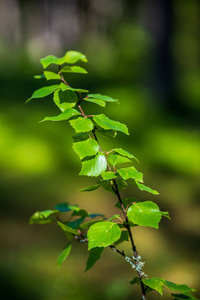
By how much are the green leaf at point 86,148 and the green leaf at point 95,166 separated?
17 millimetres

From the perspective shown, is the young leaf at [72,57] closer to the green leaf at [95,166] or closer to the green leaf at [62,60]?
the green leaf at [62,60]

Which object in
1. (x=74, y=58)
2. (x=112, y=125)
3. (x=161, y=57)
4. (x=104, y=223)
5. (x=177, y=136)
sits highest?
(x=74, y=58)

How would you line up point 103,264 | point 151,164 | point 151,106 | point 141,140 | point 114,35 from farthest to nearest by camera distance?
1. point 114,35
2. point 151,106
3. point 141,140
4. point 151,164
5. point 103,264

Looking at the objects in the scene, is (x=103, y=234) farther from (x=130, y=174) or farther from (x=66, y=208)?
(x=66, y=208)

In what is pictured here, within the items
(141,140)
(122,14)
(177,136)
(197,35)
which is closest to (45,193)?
(141,140)

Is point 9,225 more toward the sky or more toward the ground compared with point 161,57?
more toward the ground

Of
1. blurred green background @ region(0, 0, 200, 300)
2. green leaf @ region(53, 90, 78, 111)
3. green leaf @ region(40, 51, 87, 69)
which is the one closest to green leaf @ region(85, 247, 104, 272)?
green leaf @ region(53, 90, 78, 111)

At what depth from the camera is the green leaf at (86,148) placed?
88 centimetres

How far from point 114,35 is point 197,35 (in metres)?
4.80

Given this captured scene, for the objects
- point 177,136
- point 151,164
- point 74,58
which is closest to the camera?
point 74,58

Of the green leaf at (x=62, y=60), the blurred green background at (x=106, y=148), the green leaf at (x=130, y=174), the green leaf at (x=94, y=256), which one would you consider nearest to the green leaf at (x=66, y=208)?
the green leaf at (x=94, y=256)

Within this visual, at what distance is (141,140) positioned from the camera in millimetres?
6043

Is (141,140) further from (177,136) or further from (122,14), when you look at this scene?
(122,14)

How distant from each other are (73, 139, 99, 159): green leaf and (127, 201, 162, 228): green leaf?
16 cm
